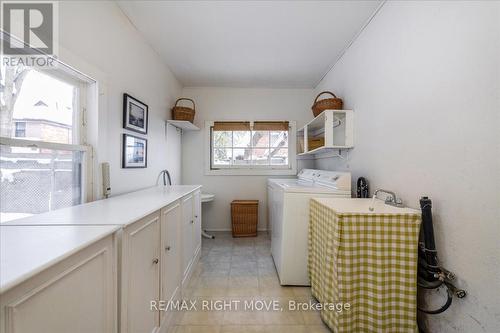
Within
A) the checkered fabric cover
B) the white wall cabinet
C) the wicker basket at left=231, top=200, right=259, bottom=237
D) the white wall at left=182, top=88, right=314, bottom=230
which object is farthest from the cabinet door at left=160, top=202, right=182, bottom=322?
the white wall at left=182, top=88, right=314, bottom=230

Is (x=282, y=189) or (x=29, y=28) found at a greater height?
(x=29, y=28)

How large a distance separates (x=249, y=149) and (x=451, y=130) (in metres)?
2.82

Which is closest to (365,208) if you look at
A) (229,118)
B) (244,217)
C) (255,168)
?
(244,217)

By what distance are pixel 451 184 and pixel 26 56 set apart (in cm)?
235

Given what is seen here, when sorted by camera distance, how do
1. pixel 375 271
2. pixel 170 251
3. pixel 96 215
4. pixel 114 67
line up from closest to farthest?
pixel 96 215, pixel 375 271, pixel 170 251, pixel 114 67

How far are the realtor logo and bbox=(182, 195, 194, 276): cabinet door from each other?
1326 millimetres

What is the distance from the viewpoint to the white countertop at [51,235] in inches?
22.5

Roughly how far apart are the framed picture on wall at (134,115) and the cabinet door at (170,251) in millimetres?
899

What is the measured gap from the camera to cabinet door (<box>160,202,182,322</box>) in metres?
1.46

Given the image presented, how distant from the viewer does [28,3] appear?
3.82 feet

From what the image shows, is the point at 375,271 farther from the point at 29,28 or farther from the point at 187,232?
the point at 29,28

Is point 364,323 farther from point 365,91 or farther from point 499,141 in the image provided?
point 365,91

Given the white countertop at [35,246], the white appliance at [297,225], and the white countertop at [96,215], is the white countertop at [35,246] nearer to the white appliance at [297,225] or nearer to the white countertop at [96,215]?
the white countertop at [96,215]

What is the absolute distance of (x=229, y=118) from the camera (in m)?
3.76
